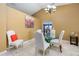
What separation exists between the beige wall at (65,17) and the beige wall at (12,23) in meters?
0.21

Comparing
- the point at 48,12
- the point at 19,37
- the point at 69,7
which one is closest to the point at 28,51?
the point at 19,37

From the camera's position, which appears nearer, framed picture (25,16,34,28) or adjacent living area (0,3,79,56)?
adjacent living area (0,3,79,56)

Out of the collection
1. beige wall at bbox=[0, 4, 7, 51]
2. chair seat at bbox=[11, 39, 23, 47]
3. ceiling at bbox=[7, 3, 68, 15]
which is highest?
ceiling at bbox=[7, 3, 68, 15]

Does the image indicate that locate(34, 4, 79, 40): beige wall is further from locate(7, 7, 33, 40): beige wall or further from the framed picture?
locate(7, 7, 33, 40): beige wall

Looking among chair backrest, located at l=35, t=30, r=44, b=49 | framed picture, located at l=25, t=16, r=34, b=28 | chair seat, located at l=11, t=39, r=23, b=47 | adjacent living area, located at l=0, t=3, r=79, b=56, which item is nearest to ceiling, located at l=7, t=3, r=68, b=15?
adjacent living area, located at l=0, t=3, r=79, b=56

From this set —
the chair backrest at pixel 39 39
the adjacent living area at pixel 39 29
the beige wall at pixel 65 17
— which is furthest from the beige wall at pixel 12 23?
the beige wall at pixel 65 17

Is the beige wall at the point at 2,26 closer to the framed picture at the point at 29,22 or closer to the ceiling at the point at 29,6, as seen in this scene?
the ceiling at the point at 29,6

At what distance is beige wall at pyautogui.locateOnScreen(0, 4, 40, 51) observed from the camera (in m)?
2.17

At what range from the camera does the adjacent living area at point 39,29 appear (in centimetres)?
219

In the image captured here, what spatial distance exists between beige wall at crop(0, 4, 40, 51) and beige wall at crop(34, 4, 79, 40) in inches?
8.3

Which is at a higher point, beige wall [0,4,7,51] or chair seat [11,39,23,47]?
beige wall [0,4,7,51]

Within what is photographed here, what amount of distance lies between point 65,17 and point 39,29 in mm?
583

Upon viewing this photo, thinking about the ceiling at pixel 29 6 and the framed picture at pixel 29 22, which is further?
the framed picture at pixel 29 22

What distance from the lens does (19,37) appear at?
229cm
